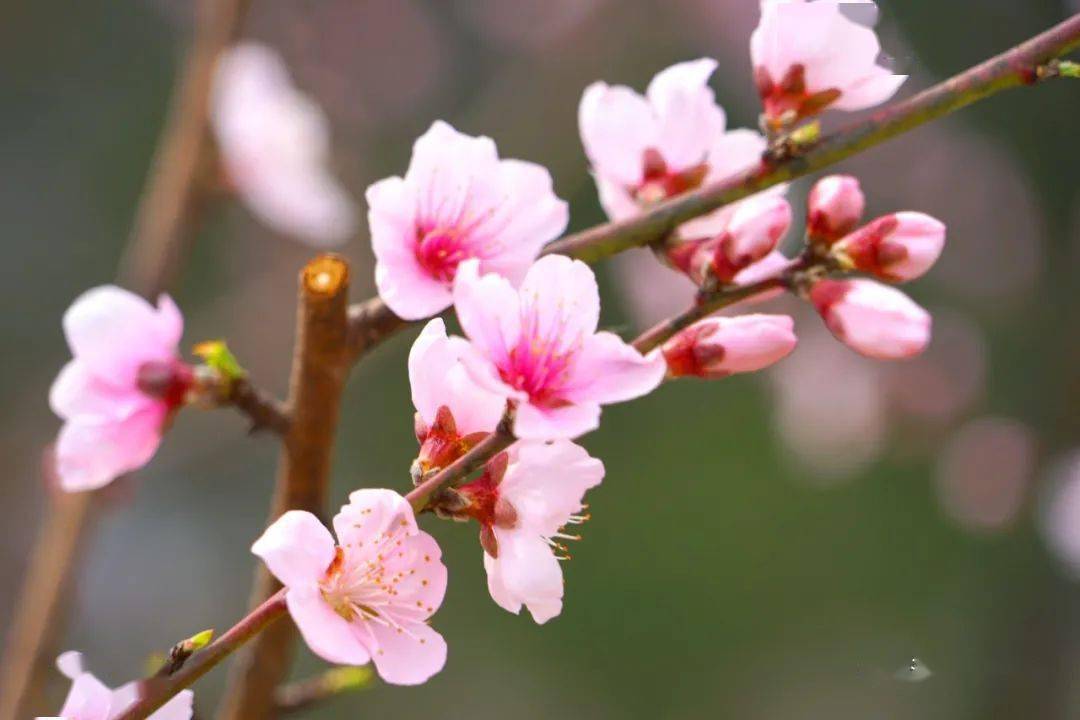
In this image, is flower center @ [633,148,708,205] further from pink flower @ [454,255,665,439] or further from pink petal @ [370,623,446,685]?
pink petal @ [370,623,446,685]

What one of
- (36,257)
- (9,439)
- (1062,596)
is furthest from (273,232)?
(1062,596)

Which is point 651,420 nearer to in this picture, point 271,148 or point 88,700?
point 271,148

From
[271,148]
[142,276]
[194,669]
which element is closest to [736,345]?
[194,669]

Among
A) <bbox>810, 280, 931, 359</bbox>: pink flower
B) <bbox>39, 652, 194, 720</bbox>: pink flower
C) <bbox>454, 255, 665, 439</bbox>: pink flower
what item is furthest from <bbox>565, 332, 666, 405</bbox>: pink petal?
<bbox>39, 652, 194, 720</bbox>: pink flower

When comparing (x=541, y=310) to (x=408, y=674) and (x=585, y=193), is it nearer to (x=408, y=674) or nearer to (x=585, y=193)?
(x=408, y=674)

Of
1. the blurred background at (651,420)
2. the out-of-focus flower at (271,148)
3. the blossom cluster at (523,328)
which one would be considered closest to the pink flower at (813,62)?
the blossom cluster at (523,328)
